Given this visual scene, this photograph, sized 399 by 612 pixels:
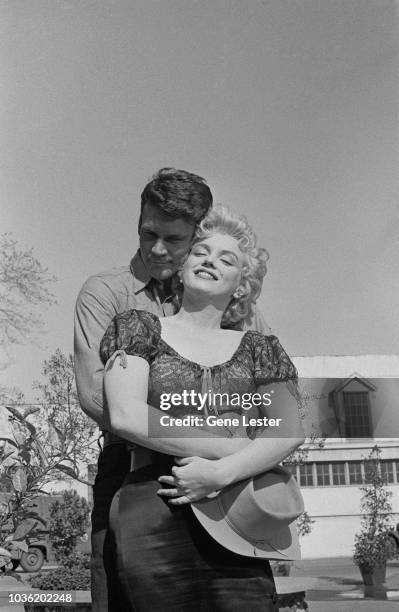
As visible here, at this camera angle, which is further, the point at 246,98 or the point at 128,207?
the point at 246,98

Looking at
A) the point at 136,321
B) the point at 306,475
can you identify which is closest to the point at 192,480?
the point at 136,321

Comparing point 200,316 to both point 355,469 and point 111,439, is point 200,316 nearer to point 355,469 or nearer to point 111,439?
point 111,439

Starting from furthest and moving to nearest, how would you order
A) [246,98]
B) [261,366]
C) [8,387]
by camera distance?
[8,387]
[246,98]
[261,366]

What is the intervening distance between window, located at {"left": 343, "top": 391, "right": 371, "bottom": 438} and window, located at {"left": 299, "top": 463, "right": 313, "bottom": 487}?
21.0 feet

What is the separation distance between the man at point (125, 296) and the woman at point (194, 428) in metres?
0.09

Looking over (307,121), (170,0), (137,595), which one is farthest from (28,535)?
(170,0)

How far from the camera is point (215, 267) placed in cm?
207

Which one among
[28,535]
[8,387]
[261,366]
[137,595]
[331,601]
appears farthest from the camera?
[331,601]

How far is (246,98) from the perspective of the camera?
322 centimetres

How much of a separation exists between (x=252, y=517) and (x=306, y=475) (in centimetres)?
1014

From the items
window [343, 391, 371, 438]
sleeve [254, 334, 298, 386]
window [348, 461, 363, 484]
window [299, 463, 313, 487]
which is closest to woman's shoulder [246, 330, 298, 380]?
sleeve [254, 334, 298, 386]

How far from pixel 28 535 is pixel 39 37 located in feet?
6.89

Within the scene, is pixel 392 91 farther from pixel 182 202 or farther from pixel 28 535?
pixel 28 535

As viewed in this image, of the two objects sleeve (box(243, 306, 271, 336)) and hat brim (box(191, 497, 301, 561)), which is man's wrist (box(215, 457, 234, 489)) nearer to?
hat brim (box(191, 497, 301, 561))
